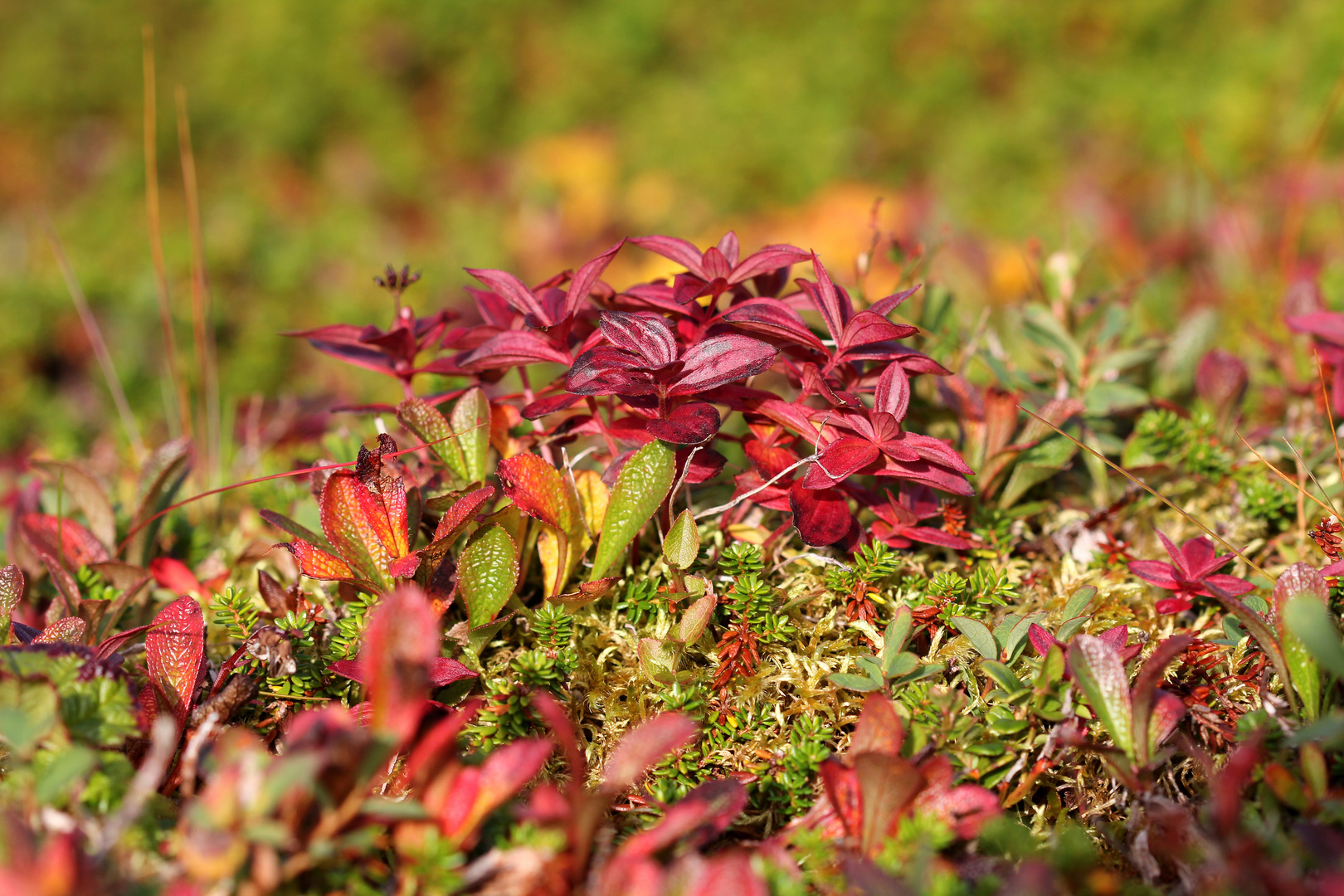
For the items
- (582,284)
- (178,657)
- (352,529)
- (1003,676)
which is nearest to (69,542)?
(178,657)

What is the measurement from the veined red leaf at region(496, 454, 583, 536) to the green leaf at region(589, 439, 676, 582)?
0.06 meters

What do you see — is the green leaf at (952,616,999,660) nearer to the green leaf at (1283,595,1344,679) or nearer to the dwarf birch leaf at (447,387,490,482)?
the green leaf at (1283,595,1344,679)

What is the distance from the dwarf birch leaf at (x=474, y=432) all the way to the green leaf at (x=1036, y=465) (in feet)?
2.66

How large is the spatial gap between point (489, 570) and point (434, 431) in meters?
0.24

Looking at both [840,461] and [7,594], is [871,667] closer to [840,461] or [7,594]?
[840,461]

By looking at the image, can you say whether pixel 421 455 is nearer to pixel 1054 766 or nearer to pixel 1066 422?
pixel 1054 766

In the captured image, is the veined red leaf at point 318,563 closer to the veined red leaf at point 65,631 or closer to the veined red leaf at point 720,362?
the veined red leaf at point 65,631

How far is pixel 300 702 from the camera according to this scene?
45.7 inches

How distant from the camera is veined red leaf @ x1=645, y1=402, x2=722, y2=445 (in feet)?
3.60

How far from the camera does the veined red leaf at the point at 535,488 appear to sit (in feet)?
3.82

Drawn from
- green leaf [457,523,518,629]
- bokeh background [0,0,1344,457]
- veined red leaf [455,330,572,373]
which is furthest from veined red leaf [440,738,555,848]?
bokeh background [0,0,1344,457]

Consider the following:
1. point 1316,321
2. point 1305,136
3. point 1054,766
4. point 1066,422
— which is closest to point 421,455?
point 1054,766

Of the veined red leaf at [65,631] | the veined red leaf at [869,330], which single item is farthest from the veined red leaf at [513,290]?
the veined red leaf at [65,631]

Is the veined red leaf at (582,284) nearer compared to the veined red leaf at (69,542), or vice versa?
the veined red leaf at (582,284)
